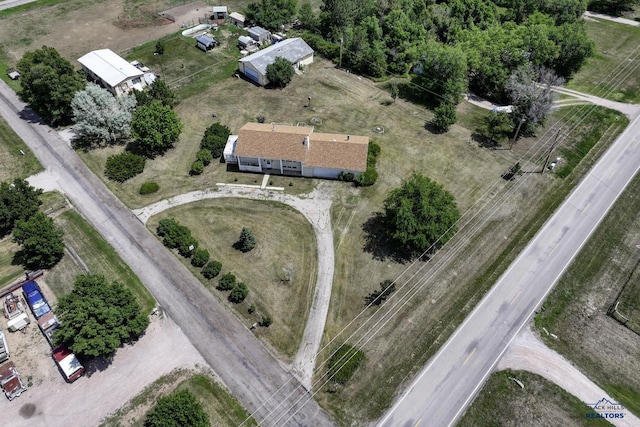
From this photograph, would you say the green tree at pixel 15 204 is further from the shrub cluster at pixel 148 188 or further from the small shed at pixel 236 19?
the small shed at pixel 236 19

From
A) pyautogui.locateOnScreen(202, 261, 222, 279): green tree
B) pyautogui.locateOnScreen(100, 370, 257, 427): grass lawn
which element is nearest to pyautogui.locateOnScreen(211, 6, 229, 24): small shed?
pyautogui.locateOnScreen(202, 261, 222, 279): green tree

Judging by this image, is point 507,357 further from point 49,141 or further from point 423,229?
point 49,141

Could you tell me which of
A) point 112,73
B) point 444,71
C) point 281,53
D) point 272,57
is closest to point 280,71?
point 272,57

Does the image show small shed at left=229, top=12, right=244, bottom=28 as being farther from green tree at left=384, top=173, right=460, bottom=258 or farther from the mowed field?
green tree at left=384, top=173, right=460, bottom=258

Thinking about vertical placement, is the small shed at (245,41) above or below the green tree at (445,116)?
below

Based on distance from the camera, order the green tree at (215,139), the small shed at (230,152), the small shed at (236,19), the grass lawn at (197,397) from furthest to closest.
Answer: the small shed at (236,19), the green tree at (215,139), the small shed at (230,152), the grass lawn at (197,397)

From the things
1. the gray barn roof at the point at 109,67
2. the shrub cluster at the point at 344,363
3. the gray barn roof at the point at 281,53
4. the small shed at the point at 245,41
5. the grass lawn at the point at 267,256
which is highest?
the gray barn roof at the point at 281,53

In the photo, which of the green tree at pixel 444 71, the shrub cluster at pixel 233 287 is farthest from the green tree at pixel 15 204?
the green tree at pixel 444 71
